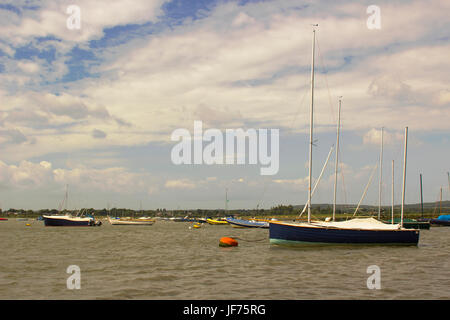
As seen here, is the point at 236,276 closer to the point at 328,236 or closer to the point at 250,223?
the point at 328,236

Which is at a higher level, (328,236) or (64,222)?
(328,236)

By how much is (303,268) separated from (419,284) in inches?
293

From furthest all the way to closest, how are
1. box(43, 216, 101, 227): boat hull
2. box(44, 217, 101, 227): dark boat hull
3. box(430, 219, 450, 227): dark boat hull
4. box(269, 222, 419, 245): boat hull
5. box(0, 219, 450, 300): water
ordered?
box(44, 217, 101, 227): dark boat hull < box(43, 216, 101, 227): boat hull < box(430, 219, 450, 227): dark boat hull < box(269, 222, 419, 245): boat hull < box(0, 219, 450, 300): water

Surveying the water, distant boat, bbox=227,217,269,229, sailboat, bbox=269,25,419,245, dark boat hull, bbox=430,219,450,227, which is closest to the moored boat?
sailboat, bbox=269,25,419,245

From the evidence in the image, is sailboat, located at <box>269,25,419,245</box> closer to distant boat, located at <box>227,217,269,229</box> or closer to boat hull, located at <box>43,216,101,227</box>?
distant boat, located at <box>227,217,269,229</box>

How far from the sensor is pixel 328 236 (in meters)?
37.6

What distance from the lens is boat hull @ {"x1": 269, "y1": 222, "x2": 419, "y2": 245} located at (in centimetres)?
3750

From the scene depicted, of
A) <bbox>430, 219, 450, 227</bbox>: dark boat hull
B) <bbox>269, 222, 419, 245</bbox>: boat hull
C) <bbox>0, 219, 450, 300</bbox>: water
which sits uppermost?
<bbox>269, 222, 419, 245</bbox>: boat hull

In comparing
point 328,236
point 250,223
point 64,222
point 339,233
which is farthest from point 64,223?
point 339,233

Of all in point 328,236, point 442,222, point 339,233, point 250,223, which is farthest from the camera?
point 442,222

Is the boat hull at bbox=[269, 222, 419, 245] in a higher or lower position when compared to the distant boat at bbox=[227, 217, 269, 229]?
higher

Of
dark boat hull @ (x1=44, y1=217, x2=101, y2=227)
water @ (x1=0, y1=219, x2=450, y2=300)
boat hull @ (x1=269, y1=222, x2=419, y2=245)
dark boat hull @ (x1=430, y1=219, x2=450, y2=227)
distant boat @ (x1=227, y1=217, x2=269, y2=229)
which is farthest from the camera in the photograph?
dark boat hull @ (x1=44, y1=217, x2=101, y2=227)

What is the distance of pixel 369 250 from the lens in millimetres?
37969
